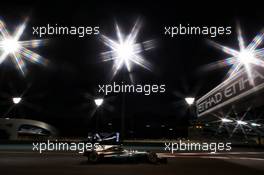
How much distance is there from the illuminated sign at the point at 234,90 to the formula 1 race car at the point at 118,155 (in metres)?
6.11

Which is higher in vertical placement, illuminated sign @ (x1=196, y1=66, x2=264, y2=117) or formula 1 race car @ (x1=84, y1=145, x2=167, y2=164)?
illuminated sign @ (x1=196, y1=66, x2=264, y2=117)

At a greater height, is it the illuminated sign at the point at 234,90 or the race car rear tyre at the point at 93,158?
the illuminated sign at the point at 234,90

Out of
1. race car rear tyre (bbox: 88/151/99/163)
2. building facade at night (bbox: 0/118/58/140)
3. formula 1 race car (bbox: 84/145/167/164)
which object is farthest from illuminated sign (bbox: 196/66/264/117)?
building facade at night (bbox: 0/118/58/140)

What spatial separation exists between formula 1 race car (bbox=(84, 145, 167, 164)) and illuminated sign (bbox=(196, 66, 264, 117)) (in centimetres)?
611

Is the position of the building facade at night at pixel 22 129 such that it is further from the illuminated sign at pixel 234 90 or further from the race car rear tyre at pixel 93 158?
the race car rear tyre at pixel 93 158

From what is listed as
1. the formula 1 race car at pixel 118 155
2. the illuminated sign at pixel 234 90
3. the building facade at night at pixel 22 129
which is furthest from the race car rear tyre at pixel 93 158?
the building facade at night at pixel 22 129

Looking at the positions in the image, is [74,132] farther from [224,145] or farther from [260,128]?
[260,128]

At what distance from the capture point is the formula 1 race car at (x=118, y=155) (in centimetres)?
1555

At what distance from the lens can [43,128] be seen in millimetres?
48375

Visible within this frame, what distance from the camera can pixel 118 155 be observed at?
15.6m

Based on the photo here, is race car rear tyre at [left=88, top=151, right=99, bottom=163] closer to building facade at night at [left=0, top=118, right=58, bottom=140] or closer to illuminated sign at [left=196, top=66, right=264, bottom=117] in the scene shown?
illuminated sign at [left=196, top=66, right=264, bottom=117]

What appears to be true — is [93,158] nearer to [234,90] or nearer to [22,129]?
[234,90]

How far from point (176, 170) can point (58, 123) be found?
1782 inches

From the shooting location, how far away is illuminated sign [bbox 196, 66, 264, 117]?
16859mm
